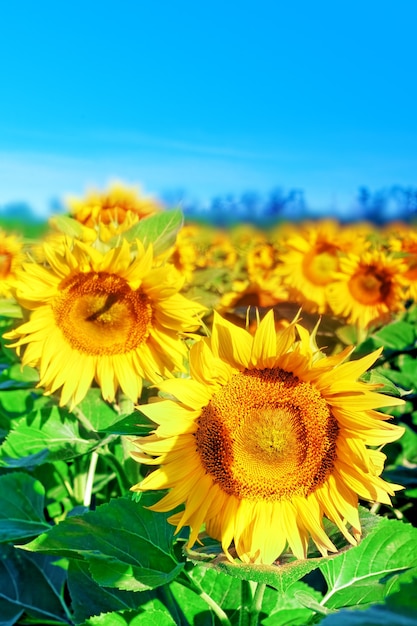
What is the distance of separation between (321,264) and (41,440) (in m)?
2.49

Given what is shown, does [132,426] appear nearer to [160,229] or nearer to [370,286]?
[160,229]

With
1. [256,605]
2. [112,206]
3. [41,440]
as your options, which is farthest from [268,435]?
[112,206]

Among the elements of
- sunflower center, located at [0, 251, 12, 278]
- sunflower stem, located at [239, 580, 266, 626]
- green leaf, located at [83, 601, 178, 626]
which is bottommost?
green leaf, located at [83, 601, 178, 626]

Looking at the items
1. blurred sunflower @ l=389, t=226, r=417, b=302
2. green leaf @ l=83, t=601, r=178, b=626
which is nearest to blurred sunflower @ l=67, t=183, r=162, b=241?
green leaf @ l=83, t=601, r=178, b=626

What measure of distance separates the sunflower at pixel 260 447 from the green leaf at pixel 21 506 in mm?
723

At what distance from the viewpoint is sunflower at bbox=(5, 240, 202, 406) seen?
1.89m

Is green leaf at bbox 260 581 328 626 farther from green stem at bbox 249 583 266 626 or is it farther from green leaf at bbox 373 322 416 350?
green leaf at bbox 373 322 416 350

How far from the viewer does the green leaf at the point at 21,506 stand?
6.42 ft

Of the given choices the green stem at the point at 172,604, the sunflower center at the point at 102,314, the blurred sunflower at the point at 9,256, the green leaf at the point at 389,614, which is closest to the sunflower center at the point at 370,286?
the blurred sunflower at the point at 9,256

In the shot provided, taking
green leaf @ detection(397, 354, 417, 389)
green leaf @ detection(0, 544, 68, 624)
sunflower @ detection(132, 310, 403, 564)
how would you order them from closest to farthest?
sunflower @ detection(132, 310, 403, 564), green leaf @ detection(0, 544, 68, 624), green leaf @ detection(397, 354, 417, 389)

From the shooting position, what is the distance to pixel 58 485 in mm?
2654

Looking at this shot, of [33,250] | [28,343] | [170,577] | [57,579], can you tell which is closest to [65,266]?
[28,343]

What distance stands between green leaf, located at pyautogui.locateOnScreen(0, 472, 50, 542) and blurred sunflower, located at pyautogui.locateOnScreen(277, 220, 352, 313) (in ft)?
7.46

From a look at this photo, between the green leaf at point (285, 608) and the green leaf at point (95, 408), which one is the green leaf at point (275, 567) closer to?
the green leaf at point (285, 608)
